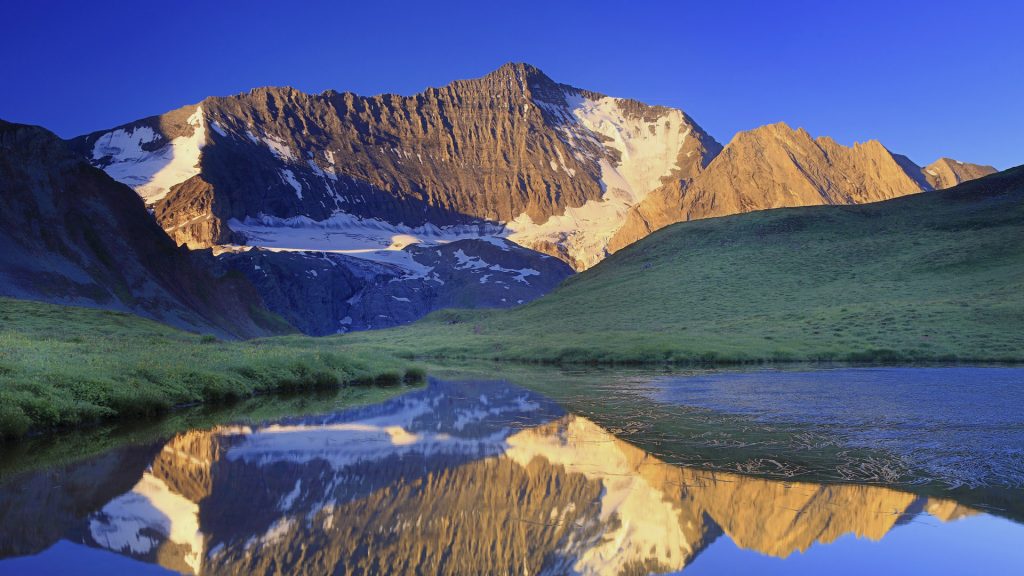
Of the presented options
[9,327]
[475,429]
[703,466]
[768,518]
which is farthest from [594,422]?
[9,327]

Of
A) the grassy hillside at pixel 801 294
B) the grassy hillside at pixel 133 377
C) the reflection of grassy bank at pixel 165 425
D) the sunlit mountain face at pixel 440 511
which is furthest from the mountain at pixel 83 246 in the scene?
the sunlit mountain face at pixel 440 511

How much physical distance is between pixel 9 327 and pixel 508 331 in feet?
190

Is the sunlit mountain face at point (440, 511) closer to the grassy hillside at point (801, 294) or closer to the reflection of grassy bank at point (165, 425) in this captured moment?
the reflection of grassy bank at point (165, 425)

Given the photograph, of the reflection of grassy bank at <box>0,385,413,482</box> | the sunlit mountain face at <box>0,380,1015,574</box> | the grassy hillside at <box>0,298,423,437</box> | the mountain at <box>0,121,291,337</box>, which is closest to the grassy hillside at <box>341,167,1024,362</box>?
the grassy hillside at <box>0,298,423,437</box>

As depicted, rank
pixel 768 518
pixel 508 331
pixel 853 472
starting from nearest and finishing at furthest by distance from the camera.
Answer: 1. pixel 768 518
2. pixel 853 472
3. pixel 508 331

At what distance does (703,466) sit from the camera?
16.5 m

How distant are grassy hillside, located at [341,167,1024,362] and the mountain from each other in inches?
1194

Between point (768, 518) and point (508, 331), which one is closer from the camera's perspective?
point (768, 518)

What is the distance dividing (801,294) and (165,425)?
7872cm

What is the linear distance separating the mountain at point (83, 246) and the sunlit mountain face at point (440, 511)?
9036cm

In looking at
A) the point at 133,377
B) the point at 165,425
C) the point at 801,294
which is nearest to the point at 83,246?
the point at 801,294

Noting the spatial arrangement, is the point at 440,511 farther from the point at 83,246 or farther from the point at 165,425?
the point at 83,246

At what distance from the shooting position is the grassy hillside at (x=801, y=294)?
202 feet

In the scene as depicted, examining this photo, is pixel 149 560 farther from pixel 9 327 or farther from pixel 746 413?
pixel 9 327
